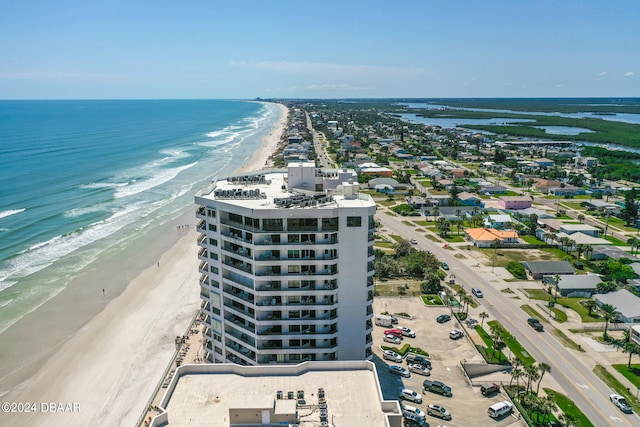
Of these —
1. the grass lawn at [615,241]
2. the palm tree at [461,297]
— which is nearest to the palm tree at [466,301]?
the palm tree at [461,297]

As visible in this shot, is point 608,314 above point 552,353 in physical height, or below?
above

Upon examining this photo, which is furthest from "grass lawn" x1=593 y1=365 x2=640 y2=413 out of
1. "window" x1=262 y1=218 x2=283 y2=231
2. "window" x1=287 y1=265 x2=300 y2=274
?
"window" x1=262 y1=218 x2=283 y2=231

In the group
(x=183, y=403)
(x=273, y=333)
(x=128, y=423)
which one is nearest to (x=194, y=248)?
(x=128, y=423)

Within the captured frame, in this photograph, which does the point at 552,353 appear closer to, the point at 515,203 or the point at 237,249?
the point at 237,249

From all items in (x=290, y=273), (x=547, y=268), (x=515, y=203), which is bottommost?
(x=547, y=268)

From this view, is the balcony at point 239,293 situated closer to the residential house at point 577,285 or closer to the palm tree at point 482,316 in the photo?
the palm tree at point 482,316

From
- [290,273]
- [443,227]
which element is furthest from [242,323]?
[443,227]

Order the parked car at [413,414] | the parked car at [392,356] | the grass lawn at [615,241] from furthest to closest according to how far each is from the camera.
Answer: the grass lawn at [615,241] → the parked car at [392,356] → the parked car at [413,414]
